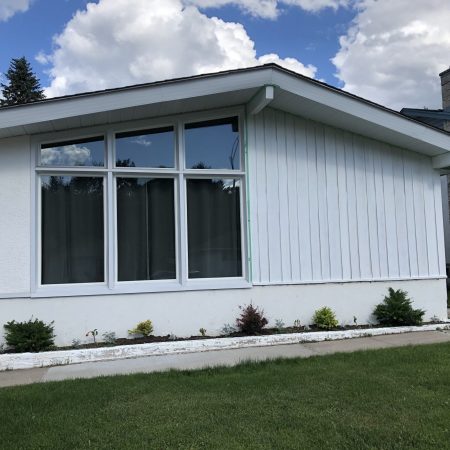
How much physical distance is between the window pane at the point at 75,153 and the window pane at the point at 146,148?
274 mm

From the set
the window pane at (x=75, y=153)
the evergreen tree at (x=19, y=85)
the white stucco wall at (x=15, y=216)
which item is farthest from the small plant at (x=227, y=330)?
the evergreen tree at (x=19, y=85)

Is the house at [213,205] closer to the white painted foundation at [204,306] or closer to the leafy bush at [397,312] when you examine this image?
the white painted foundation at [204,306]

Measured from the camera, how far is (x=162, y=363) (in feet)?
19.7

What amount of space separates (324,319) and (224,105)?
3.65 m

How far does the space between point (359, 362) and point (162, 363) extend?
239 centimetres

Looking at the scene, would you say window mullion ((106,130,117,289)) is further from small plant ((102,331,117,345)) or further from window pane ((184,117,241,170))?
window pane ((184,117,241,170))

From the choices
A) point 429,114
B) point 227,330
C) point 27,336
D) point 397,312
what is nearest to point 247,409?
point 227,330

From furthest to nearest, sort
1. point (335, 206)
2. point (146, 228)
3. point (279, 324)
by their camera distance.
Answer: point (335, 206) → point (279, 324) → point (146, 228)

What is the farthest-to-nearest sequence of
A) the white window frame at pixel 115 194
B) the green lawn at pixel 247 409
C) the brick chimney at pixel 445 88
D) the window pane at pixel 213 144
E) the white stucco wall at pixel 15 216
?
the brick chimney at pixel 445 88
the window pane at pixel 213 144
the white window frame at pixel 115 194
the white stucco wall at pixel 15 216
the green lawn at pixel 247 409

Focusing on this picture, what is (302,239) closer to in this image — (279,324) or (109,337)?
(279,324)

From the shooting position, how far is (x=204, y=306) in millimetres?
7141

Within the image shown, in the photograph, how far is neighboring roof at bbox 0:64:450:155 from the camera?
6383mm

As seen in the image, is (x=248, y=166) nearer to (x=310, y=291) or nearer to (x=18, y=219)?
(x=310, y=291)

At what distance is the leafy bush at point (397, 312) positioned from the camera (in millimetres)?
7641
